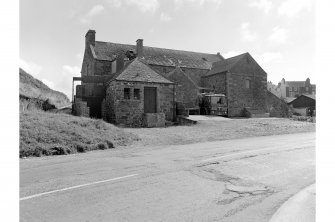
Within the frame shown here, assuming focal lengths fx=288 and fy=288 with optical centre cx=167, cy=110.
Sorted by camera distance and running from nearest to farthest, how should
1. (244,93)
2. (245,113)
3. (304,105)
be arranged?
(245,113) → (244,93) → (304,105)

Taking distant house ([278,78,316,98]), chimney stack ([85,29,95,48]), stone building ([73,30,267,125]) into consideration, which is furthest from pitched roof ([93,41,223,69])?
distant house ([278,78,316,98])

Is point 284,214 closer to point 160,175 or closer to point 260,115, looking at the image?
point 160,175

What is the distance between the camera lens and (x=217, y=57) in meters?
44.4

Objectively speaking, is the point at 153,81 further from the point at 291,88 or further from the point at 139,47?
the point at 291,88

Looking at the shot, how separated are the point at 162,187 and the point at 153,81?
1793cm

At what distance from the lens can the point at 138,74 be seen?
22.9m

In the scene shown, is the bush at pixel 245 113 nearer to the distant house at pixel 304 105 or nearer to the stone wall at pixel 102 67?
the stone wall at pixel 102 67

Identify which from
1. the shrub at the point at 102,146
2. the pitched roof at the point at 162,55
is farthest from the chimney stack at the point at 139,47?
the shrub at the point at 102,146

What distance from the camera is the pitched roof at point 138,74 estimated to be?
22.2 metres

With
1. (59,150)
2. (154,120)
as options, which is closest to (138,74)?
(154,120)

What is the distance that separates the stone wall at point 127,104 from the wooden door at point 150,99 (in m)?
0.25

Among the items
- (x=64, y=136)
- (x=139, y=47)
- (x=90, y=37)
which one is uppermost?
(x=90, y=37)

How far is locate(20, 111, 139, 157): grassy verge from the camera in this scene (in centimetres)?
1014

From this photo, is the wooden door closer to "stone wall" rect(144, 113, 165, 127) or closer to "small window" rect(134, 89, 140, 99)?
"small window" rect(134, 89, 140, 99)
